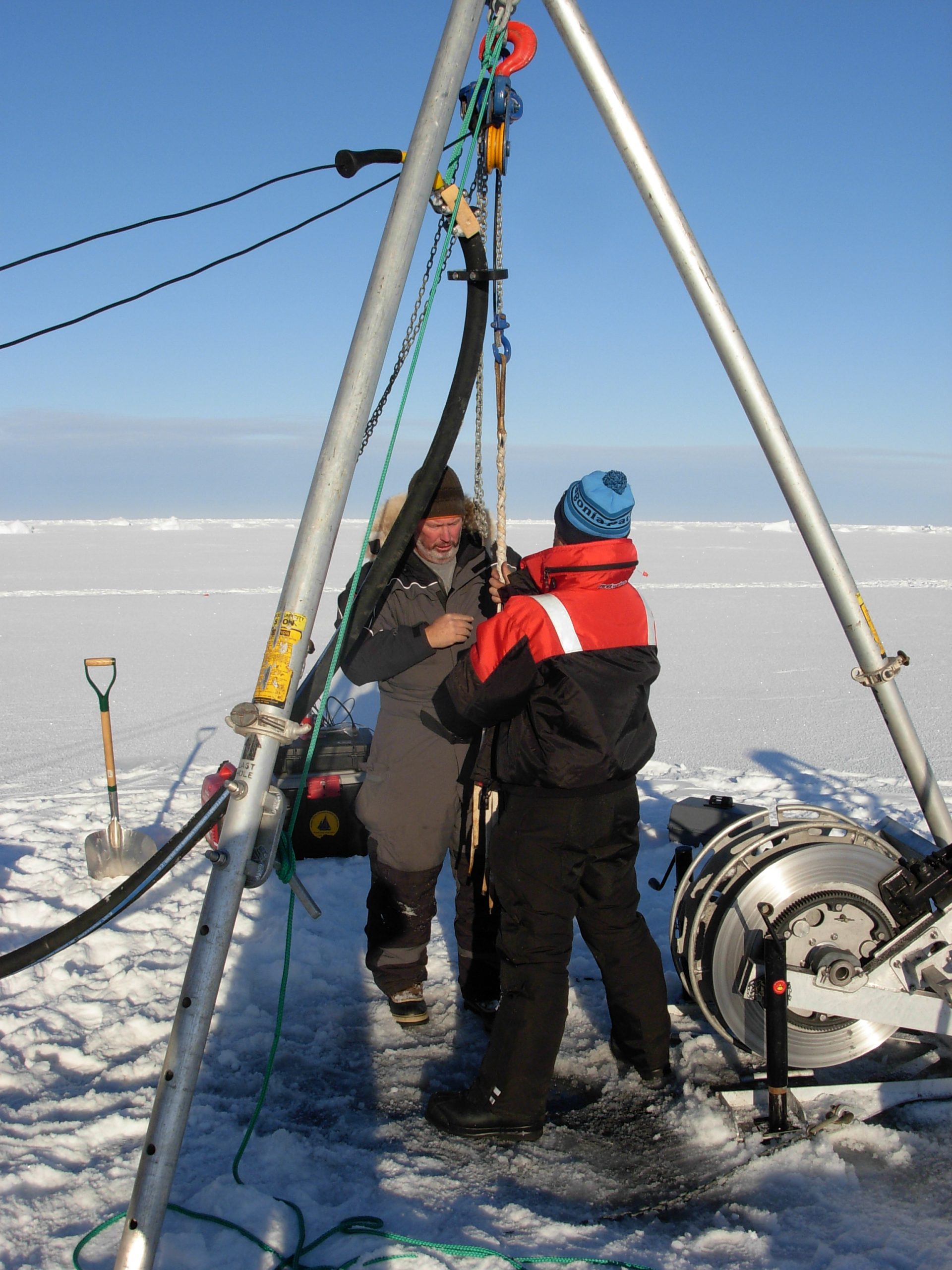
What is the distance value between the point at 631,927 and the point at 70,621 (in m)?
13.7

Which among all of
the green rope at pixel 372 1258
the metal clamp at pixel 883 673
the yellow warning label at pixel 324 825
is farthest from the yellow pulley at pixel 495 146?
the yellow warning label at pixel 324 825

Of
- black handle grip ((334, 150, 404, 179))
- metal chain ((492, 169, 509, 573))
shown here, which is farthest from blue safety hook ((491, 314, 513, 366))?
black handle grip ((334, 150, 404, 179))

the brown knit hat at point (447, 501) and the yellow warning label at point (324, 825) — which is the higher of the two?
the brown knit hat at point (447, 501)

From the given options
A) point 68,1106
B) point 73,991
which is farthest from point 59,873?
point 68,1106

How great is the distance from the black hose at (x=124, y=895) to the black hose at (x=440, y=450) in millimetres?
612

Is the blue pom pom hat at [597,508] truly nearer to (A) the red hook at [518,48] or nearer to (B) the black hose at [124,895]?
(A) the red hook at [518,48]

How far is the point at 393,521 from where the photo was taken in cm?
304

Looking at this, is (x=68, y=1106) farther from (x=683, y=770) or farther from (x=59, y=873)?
(x=683, y=770)

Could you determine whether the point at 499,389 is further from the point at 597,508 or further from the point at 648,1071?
the point at 648,1071

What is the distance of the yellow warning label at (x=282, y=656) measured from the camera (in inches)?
75.5

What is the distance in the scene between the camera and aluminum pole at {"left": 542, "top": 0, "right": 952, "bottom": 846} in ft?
7.96

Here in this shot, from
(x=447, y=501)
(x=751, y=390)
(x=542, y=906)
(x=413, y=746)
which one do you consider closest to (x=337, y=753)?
(x=413, y=746)

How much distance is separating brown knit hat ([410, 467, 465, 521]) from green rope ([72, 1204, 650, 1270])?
6.90ft

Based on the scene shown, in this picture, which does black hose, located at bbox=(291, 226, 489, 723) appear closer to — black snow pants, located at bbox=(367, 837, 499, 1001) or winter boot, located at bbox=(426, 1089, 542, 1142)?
black snow pants, located at bbox=(367, 837, 499, 1001)
